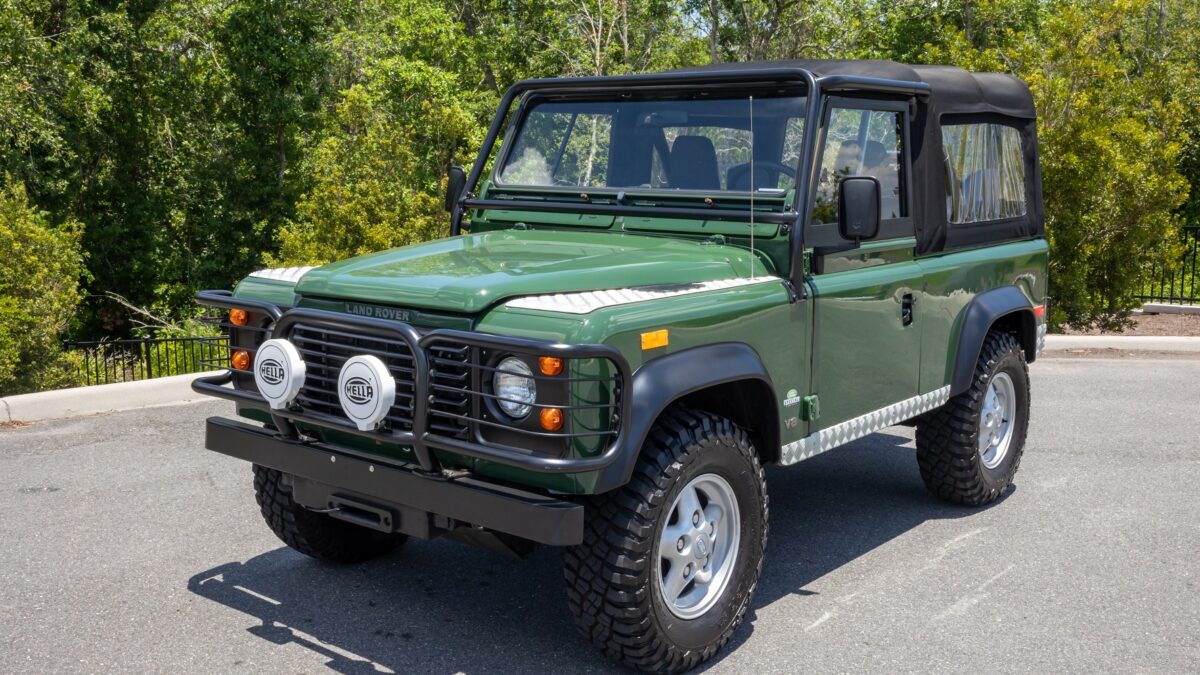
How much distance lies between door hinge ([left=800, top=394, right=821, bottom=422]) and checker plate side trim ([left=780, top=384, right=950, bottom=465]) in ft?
0.27

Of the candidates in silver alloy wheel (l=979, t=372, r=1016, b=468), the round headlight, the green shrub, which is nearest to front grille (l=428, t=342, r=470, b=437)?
the round headlight

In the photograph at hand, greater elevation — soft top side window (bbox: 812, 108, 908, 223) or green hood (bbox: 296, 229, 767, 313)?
soft top side window (bbox: 812, 108, 908, 223)

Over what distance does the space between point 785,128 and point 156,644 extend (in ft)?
10.7

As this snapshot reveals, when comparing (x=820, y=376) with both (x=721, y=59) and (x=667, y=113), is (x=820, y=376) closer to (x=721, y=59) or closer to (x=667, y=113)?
(x=667, y=113)

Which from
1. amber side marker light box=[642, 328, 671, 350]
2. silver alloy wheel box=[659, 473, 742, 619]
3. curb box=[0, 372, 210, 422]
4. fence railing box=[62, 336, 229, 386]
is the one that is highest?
amber side marker light box=[642, 328, 671, 350]

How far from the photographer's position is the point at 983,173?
6.12m

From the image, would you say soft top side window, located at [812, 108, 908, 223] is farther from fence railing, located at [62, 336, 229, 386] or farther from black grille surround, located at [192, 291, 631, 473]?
fence railing, located at [62, 336, 229, 386]

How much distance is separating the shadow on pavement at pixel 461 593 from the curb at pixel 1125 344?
5.50m

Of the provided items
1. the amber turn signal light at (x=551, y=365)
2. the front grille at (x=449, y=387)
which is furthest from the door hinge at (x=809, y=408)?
the front grille at (x=449, y=387)

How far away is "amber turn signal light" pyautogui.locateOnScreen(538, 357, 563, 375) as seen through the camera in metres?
3.58

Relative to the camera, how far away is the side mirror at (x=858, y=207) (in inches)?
176

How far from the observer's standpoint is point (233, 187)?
24281mm

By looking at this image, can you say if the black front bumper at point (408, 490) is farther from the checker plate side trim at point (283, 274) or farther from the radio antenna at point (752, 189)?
the radio antenna at point (752, 189)

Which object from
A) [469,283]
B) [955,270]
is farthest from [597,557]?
[955,270]
